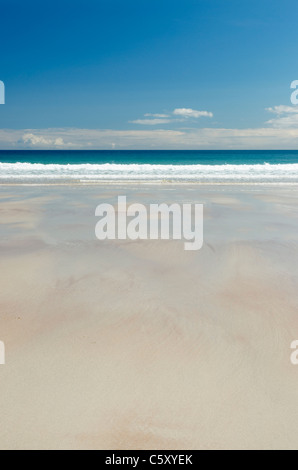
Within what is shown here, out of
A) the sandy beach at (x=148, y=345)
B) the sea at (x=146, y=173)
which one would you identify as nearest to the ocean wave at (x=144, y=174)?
the sea at (x=146, y=173)

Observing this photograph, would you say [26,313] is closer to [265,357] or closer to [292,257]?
[265,357]

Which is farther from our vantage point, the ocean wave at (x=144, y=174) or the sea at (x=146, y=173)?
the ocean wave at (x=144, y=174)

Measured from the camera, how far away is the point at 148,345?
10.2 ft

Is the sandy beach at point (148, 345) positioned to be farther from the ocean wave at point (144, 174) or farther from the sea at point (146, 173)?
the ocean wave at point (144, 174)

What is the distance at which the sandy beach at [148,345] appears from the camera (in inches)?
86.2

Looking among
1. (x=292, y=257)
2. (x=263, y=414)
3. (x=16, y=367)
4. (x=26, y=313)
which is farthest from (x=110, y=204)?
(x=263, y=414)

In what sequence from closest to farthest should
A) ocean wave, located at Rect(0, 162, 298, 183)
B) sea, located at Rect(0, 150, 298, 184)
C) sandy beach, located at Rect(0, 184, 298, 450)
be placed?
1. sandy beach, located at Rect(0, 184, 298, 450)
2. sea, located at Rect(0, 150, 298, 184)
3. ocean wave, located at Rect(0, 162, 298, 183)

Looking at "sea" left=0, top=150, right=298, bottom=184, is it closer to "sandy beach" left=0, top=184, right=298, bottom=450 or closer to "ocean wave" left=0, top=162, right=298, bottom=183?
"ocean wave" left=0, top=162, right=298, bottom=183

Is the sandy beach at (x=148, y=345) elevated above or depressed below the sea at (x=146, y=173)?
below

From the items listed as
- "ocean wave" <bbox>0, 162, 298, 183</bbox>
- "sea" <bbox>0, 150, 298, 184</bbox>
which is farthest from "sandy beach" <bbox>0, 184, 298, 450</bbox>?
"ocean wave" <bbox>0, 162, 298, 183</bbox>

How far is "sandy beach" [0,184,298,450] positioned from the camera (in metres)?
2.19

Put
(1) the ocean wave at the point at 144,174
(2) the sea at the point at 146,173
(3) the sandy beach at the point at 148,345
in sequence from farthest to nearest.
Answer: (1) the ocean wave at the point at 144,174
(2) the sea at the point at 146,173
(3) the sandy beach at the point at 148,345

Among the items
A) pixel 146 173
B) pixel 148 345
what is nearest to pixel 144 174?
pixel 146 173

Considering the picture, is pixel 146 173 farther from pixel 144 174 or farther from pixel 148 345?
pixel 148 345
